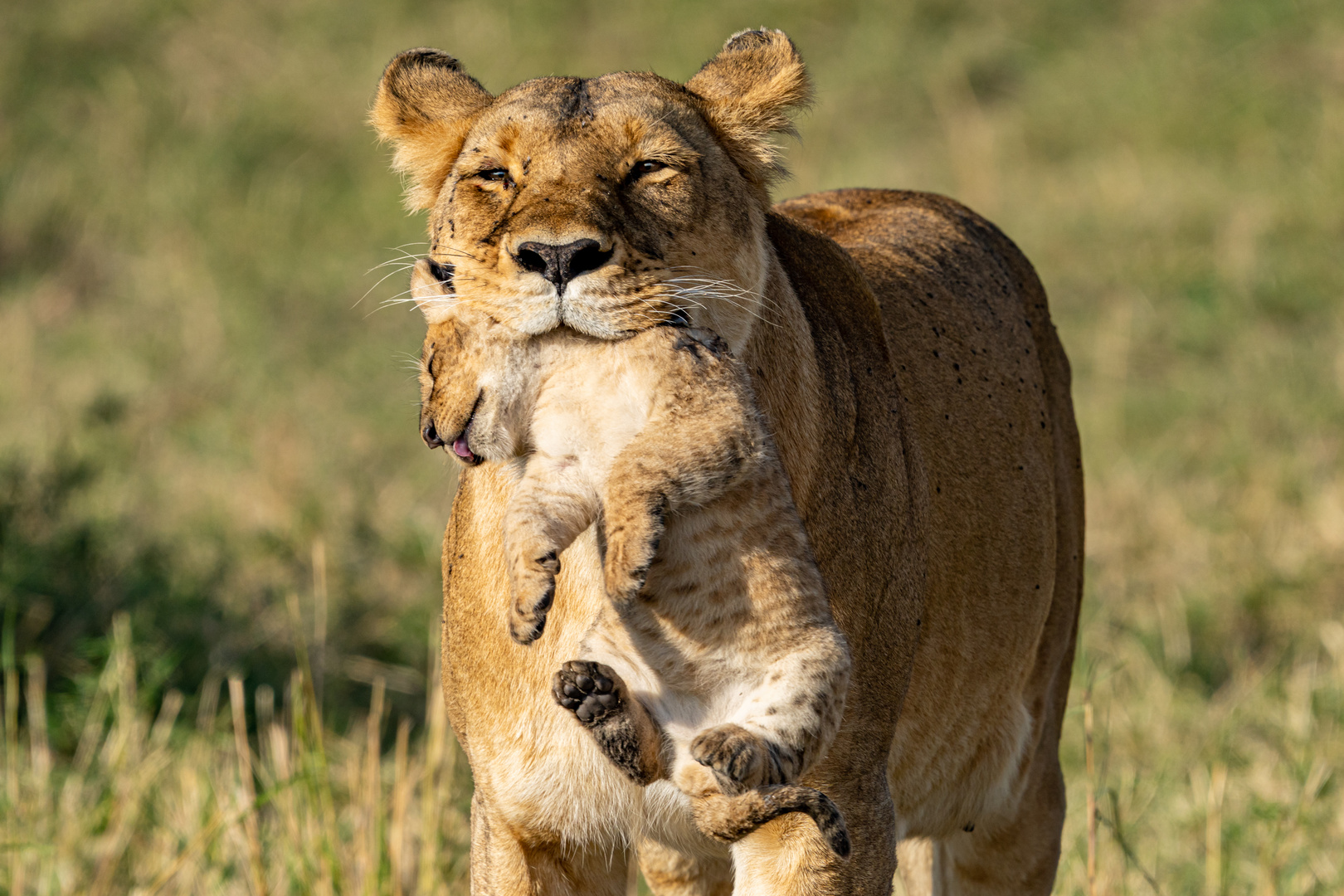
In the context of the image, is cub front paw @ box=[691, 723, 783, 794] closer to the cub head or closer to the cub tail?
the cub tail

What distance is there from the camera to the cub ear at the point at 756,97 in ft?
8.59

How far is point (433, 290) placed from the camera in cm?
215

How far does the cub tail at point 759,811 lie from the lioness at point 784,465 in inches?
13.4

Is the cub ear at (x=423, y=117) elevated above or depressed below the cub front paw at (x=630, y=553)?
above

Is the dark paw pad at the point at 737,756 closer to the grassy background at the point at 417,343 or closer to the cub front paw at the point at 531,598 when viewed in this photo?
the cub front paw at the point at 531,598

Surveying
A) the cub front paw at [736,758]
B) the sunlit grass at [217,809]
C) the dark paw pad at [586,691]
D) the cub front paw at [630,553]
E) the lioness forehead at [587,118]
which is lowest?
the sunlit grass at [217,809]

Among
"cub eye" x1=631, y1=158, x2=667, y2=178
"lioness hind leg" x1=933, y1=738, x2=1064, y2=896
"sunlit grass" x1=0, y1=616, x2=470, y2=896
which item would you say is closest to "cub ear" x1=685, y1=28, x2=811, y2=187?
"cub eye" x1=631, y1=158, x2=667, y2=178

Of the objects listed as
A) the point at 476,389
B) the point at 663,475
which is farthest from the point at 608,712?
the point at 476,389

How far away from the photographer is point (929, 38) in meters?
12.6

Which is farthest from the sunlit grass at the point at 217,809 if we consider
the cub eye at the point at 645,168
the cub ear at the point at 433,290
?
the cub eye at the point at 645,168

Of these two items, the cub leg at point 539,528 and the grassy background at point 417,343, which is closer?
the cub leg at point 539,528

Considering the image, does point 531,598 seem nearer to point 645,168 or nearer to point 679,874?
point 645,168

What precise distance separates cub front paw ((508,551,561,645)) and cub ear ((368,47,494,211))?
993 millimetres

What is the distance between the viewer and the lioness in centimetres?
224
